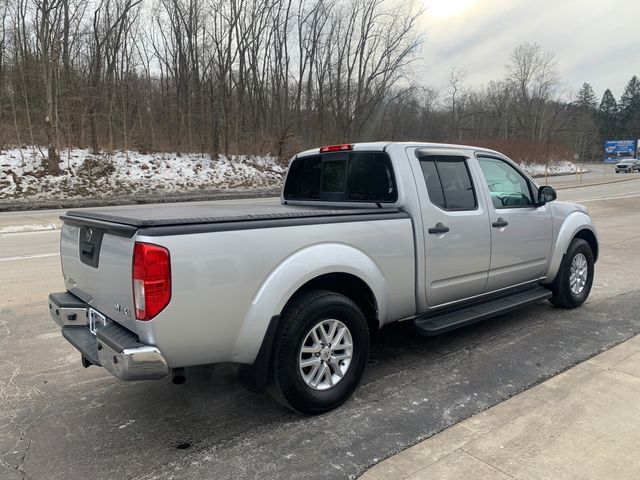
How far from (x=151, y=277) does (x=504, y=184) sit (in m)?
3.57

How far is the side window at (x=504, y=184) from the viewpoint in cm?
458

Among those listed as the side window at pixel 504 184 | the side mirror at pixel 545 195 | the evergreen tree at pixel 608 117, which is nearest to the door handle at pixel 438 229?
the side window at pixel 504 184

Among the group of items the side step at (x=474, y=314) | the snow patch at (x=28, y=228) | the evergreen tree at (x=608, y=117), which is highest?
the evergreen tree at (x=608, y=117)

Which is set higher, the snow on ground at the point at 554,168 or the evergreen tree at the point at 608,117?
the evergreen tree at the point at 608,117

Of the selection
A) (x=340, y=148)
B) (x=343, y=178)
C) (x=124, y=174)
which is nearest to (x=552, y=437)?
(x=343, y=178)

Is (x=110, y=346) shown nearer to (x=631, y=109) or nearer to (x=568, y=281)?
(x=568, y=281)

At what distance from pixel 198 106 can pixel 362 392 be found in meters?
28.8

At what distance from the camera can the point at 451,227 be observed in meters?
4.00

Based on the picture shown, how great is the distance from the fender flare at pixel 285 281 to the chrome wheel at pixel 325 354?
13.3 inches

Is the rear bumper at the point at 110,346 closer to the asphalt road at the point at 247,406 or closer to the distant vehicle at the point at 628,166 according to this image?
the asphalt road at the point at 247,406

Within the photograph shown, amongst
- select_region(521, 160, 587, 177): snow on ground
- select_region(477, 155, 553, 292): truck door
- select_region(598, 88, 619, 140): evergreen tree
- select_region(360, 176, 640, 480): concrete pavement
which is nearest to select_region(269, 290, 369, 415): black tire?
select_region(360, 176, 640, 480): concrete pavement

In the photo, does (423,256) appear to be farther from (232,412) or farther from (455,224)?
(232,412)

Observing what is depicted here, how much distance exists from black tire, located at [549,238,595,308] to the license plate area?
4623mm

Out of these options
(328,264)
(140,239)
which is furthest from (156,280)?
(328,264)
